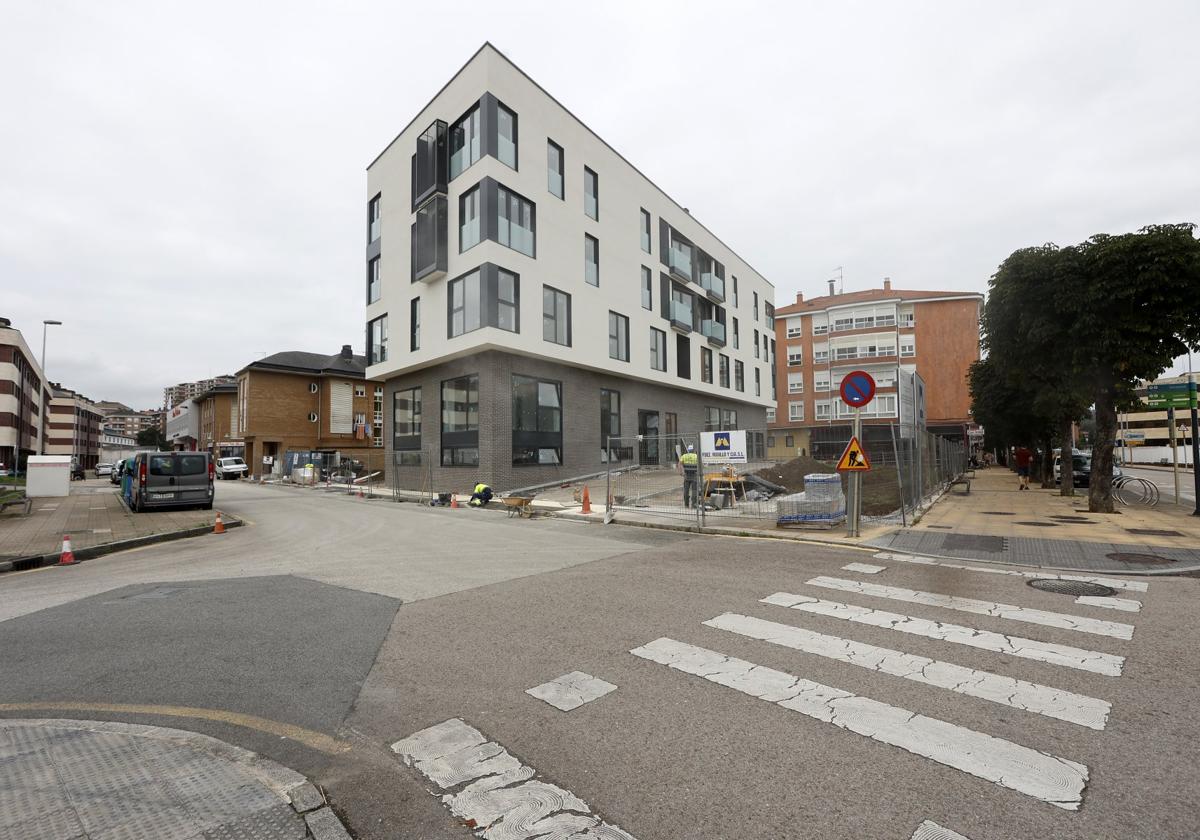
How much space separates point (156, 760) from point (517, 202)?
23.6m

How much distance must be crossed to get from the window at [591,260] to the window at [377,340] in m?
10.2

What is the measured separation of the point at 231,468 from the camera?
47.0 m

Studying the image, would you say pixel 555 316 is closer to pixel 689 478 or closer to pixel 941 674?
pixel 689 478

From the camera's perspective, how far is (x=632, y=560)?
9.05 metres

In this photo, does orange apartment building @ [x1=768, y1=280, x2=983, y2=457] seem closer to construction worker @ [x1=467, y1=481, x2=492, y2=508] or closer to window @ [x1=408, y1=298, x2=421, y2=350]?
window @ [x1=408, y1=298, x2=421, y2=350]

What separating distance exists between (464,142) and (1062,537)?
23.6 meters

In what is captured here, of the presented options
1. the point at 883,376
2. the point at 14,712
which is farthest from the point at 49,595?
the point at 883,376

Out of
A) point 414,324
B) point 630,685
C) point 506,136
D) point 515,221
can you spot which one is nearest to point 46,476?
point 414,324

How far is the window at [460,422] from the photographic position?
24141 mm

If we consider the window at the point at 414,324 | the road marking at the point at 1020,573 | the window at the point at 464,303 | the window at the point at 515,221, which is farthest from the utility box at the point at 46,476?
the road marking at the point at 1020,573

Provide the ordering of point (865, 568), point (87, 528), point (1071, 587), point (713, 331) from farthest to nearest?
point (713, 331)
point (87, 528)
point (865, 568)
point (1071, 587)

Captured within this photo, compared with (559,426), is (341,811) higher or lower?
lower

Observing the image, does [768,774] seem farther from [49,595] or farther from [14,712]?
[49,595]

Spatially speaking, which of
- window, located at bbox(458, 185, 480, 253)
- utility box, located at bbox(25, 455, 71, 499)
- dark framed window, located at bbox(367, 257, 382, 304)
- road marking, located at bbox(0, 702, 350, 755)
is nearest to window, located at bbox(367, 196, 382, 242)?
dark framed window, located at bbox(367, 257, 382, 304)
